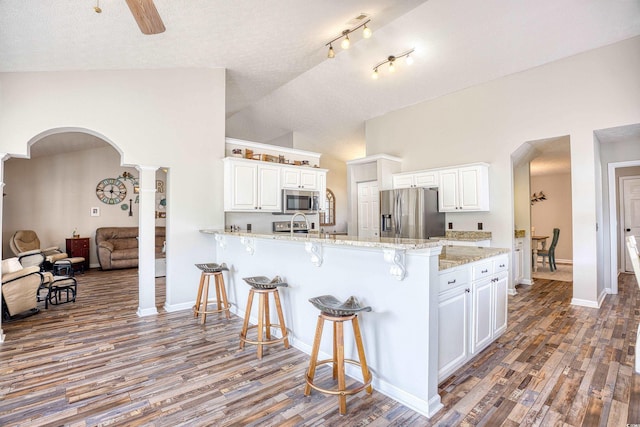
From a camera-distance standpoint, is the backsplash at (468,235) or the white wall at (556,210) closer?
the backsplash at (468,235)

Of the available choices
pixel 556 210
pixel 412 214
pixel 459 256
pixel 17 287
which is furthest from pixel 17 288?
pixel 556 210

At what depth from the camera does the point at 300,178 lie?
536 centimetres

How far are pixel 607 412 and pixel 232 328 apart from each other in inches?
125

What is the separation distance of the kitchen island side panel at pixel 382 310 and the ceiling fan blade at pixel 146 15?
78.9 inches

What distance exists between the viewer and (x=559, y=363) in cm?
266

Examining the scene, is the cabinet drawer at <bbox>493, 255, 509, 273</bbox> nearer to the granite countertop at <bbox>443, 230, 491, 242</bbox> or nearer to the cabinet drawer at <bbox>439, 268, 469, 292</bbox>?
the cabinet drawer at <bbox>439, 268, 469, 292</bbox>

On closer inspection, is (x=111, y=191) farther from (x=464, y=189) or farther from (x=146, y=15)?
(x=464, y=189)

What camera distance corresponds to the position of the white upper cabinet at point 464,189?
17.1 feet

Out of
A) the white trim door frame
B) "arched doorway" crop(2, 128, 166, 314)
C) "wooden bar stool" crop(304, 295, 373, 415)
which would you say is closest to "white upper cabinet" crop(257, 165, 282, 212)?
"wooden bar stool" crop(304, 295, 373, 415)

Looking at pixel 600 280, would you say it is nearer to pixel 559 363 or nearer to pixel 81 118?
pixel 559 363

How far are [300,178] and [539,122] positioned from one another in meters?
3.74

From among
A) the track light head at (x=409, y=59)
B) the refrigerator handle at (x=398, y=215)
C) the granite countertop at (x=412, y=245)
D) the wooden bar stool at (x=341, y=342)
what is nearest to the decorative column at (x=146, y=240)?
the granite countertop at (x=412, y=245)

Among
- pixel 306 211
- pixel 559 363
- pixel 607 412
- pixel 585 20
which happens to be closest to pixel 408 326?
pixel 607 412

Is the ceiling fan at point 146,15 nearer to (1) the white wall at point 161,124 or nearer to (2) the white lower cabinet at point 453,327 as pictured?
(1) the white wall at point 161,124
